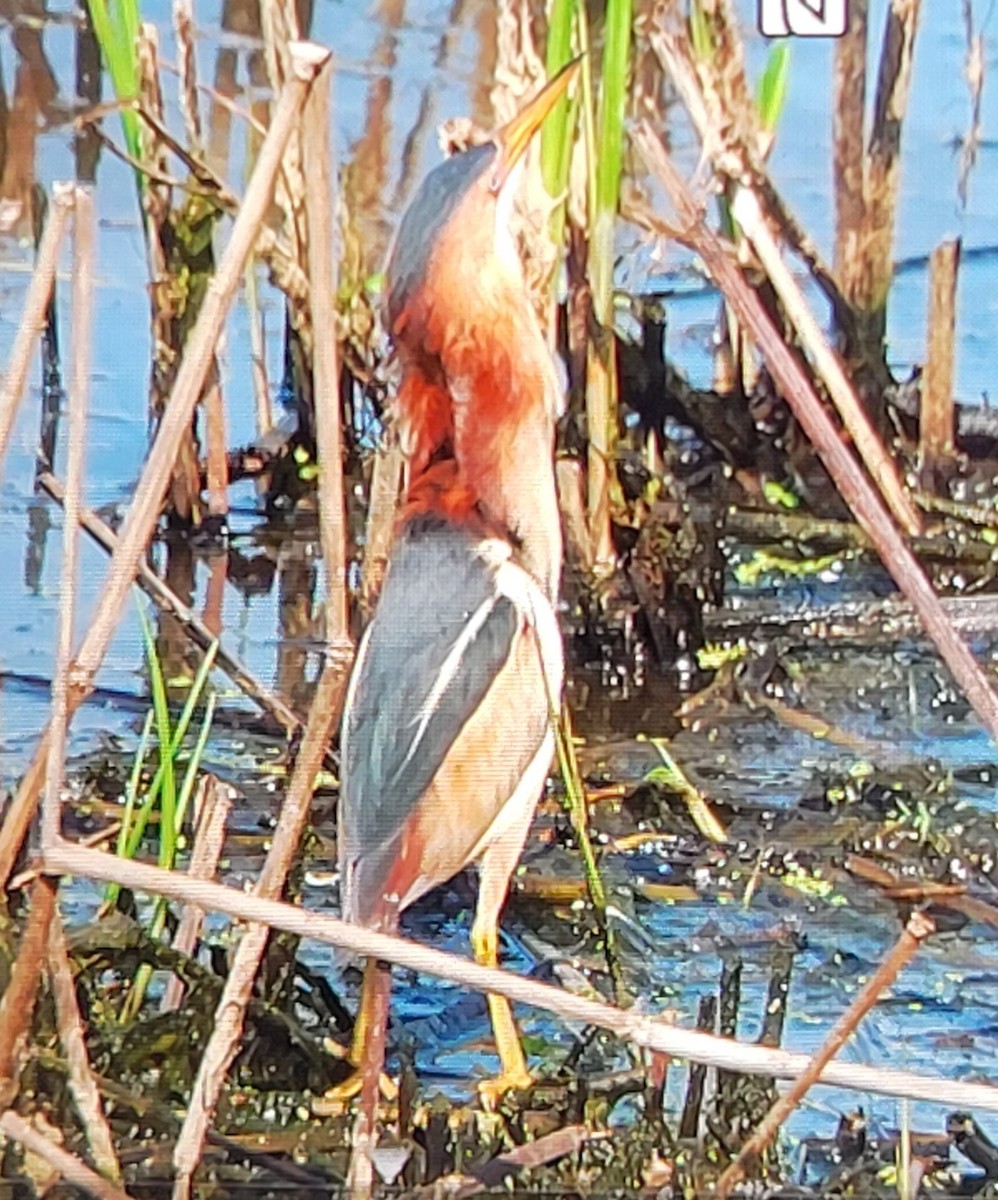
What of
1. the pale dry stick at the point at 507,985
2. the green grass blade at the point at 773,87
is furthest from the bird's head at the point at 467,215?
the pale dry stick at the point at 507,985

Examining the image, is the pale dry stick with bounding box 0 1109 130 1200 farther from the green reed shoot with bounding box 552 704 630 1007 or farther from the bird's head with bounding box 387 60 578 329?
the bird's head with bounding box 387 60 578 329

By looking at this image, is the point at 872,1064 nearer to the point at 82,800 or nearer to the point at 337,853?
the point at 337,853

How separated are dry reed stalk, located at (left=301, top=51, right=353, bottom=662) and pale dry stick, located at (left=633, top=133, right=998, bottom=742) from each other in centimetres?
18

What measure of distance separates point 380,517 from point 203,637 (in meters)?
0.13

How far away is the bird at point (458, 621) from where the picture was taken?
Answer: 0.96 meters

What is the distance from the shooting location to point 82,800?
3.16ft

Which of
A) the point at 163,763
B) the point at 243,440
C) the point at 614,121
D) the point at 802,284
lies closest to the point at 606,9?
the point at 614,121

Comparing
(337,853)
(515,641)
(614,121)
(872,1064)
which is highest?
(614,121)

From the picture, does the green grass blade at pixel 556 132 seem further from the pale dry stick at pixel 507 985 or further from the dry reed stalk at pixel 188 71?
the pale dry stick at pixel 507 985

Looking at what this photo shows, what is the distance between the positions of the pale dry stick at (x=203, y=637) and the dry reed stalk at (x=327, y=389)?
53 mm

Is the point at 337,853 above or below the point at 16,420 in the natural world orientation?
below

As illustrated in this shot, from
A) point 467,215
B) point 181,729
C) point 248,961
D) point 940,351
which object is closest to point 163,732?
point 181,729

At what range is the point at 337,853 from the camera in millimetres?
963

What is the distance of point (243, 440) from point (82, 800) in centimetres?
24
